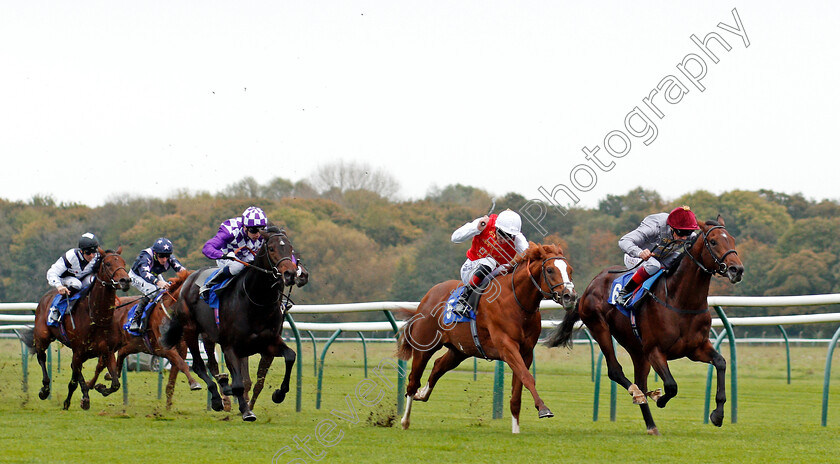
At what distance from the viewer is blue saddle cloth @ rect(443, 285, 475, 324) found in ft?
27.6

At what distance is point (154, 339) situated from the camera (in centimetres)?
1105

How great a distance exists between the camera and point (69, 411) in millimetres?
10008

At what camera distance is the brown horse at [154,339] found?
34.9 feet

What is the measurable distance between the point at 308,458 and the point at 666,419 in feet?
16.6

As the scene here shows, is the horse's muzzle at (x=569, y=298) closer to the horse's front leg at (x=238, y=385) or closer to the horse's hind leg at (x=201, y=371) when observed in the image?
the horse's front leg at (x=238, y=385)

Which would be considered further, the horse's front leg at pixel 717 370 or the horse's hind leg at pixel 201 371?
the horse's hind leg at pixel 201 371

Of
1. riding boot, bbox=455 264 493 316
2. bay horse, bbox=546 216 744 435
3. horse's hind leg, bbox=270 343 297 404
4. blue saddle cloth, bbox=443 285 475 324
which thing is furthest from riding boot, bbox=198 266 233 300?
bay horse, bbox=546 216 744 435

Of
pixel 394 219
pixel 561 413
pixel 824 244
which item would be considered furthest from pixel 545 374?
pixel 394 219

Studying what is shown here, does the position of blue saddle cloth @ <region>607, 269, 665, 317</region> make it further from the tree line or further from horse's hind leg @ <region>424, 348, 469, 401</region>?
the tree line

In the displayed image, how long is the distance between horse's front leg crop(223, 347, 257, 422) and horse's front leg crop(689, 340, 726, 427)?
385cm

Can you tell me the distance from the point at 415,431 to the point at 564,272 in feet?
6.16

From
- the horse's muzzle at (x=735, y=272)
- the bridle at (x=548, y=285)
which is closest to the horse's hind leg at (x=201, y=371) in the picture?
the bridle at (x=548, y=285)

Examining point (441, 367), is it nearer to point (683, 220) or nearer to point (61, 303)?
point (683, 220)

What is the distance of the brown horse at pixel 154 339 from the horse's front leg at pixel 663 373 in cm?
504
